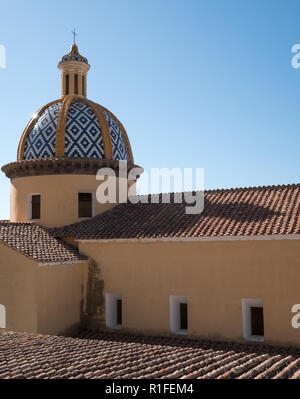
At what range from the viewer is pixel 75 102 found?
18312mm

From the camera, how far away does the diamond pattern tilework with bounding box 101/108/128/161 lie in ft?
59.0

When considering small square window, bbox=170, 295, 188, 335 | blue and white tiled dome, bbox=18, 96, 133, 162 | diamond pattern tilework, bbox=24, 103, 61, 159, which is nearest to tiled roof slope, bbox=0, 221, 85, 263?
diamond pattern tilework, bbox=24, 103, 61, 159

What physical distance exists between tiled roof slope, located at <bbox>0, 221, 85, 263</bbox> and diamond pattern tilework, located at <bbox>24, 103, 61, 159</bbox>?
3.00 m

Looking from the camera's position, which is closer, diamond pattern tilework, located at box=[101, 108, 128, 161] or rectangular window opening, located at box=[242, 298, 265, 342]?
rectangular window opening, located at box=[242, 298, 265, 342]

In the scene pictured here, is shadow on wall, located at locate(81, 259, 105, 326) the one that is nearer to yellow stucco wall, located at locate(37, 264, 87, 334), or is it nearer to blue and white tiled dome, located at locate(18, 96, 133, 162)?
yellow stucco wall, located at locate(37, 264, 87, 334)

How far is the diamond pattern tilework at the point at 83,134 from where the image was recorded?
17.1 metres

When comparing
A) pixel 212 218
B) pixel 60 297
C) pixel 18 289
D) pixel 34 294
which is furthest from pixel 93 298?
pixel 212 218

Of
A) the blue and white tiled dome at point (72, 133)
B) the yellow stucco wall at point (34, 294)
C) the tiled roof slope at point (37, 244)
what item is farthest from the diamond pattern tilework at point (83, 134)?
the yellow stucco wall at point (34, 294)

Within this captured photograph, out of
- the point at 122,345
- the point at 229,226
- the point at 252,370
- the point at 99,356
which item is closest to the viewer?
the point at 252,370

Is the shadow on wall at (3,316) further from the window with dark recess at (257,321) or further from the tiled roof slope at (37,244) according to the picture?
the window with dark recess at (257,321)
